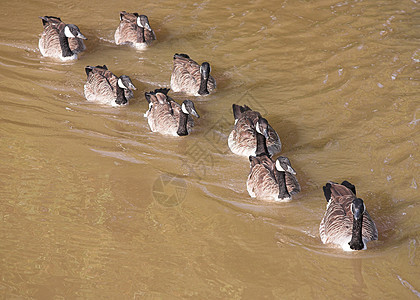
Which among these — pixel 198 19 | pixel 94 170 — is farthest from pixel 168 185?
pixel 198 19

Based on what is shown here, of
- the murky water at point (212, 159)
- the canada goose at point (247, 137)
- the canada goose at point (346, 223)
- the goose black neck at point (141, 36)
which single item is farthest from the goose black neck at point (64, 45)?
the canada goose at point (346, 223)

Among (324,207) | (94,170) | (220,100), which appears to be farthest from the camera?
(220,100)

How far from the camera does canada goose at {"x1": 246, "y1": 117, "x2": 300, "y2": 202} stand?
8.64 m

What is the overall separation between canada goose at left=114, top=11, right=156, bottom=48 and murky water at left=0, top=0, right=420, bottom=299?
1.07ft

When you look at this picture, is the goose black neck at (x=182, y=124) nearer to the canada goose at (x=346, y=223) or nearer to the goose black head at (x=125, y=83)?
the goose black head at (x=125, y=83)

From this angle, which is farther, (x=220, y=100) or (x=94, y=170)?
(x=220, y=100)

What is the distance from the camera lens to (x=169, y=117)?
34.8ft

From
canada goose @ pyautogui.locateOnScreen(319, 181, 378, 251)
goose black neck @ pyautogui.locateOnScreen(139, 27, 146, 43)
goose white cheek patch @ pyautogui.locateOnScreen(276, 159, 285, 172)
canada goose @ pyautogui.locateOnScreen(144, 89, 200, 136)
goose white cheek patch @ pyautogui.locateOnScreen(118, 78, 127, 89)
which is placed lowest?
goose black neck @ pyautogui.locateOnScreen(139, 27, 146, 43)

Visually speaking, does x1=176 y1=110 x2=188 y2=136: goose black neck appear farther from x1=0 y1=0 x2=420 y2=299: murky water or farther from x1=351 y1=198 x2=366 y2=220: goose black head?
x1=351 y1=198 x2=366 y2=220: goose black head

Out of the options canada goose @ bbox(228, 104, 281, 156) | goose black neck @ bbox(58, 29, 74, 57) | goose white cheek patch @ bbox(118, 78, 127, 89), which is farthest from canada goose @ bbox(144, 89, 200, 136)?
goose black neck @ bbox(58, 29, 74, 57)

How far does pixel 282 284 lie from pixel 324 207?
1.75m

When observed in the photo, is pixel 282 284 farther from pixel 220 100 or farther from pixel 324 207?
pixel 220 100

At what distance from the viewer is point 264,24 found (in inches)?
587

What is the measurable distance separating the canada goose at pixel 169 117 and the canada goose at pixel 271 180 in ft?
5.94
